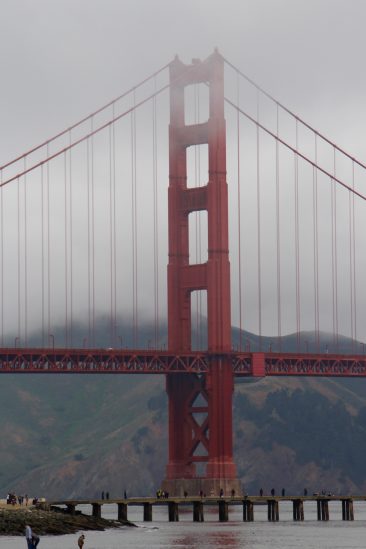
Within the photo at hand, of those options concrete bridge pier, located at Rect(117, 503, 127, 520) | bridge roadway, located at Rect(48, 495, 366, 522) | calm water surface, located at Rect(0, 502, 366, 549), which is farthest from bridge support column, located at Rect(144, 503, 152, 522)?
concrete bridge pier, located at Rect(117, 503, 127, 520)

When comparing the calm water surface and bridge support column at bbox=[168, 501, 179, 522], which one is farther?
bridge support column at bbox=[168, 501, 179, 522]

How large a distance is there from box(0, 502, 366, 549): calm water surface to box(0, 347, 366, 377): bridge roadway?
21.2m

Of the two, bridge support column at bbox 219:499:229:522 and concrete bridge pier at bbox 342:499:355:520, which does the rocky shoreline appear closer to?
bridge support column at bbox 219:499:229:522

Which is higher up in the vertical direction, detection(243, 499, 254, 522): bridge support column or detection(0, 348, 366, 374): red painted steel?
detection(0, 348, 366, 374): red painted steel

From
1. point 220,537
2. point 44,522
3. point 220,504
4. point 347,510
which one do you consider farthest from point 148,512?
point 44,522

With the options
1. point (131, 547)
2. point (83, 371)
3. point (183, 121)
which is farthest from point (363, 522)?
point (131, 547)

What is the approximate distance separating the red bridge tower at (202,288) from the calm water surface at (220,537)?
21648 millimetres

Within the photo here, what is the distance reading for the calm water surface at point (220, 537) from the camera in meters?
122

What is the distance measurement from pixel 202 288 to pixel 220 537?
53.5m

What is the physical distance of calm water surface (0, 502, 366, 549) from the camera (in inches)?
4798

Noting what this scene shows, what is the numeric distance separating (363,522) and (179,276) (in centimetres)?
2867

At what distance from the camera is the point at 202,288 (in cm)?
18388

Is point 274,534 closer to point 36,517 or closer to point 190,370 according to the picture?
point 36,517

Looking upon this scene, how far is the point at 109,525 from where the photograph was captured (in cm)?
14425
